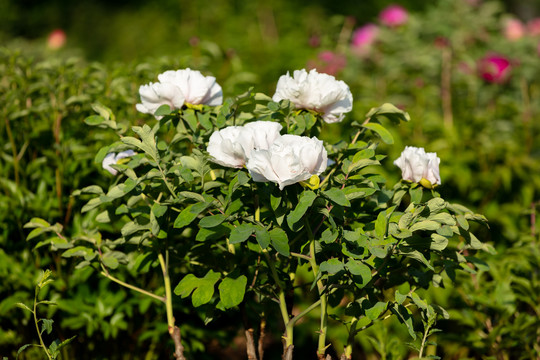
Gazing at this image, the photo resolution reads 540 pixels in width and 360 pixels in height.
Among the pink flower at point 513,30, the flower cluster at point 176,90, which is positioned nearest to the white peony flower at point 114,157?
the flower cluster at point 176,90

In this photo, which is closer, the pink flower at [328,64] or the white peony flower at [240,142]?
the white peony flower at [240,142]

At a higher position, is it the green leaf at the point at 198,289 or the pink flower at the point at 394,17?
the green leaf at the point at 198,289

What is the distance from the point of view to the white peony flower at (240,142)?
1.26 meters

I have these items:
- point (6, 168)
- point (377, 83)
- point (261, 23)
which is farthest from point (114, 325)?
point (261, 23)

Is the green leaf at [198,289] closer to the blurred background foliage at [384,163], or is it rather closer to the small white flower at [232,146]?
→ the small white flower at [232,146]

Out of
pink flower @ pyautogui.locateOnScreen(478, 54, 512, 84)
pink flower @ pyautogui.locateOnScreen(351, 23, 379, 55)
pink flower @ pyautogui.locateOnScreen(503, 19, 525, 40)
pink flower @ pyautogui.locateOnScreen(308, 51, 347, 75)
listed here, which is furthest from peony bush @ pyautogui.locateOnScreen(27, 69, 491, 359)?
pink flower @ pyautogui.locateOnScreen(503, 19, 525, 40)

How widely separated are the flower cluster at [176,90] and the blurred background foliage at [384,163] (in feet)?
1.79

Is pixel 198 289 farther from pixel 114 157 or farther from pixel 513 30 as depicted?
pixel 513 30

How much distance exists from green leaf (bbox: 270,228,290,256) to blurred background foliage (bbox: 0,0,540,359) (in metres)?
0.43

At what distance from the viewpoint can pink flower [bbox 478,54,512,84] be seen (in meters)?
4.02

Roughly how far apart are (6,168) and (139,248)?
2.90ft

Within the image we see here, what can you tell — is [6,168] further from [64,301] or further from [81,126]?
[64,301]

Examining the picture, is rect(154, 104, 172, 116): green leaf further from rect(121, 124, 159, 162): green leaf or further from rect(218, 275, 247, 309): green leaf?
rect(218, 275, 247, 309): green leaf

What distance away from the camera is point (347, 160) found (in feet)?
4.75
